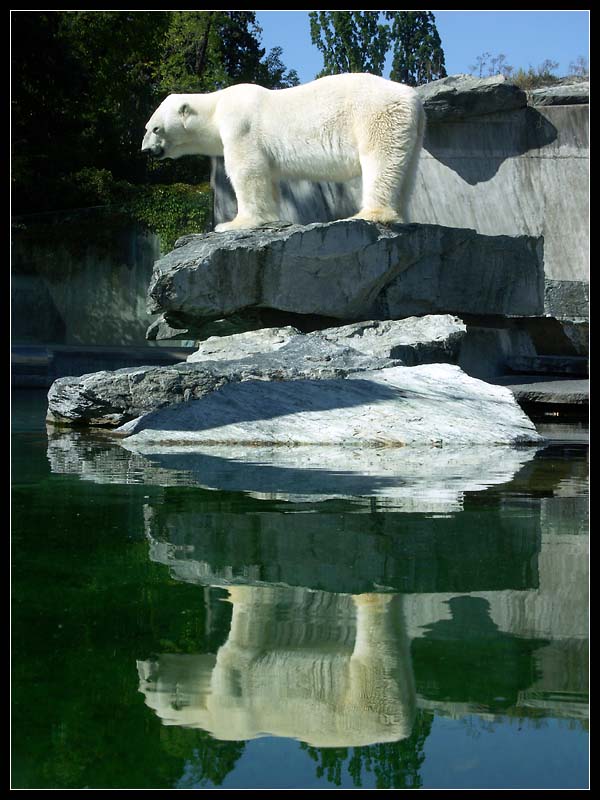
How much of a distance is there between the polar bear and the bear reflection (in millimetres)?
6681

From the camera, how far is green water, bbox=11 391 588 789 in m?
1.29

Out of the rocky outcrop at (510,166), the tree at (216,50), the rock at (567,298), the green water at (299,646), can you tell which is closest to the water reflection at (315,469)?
the green water at (299,646)

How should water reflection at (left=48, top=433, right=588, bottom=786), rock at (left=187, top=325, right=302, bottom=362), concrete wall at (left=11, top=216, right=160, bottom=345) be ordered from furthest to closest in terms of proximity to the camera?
1. concrete wall at (left=11, top=216, right=160, bottom=345)
2. rock at (left=187, top=325, right=302, bottom=362)
3. water reflection at (left=48, top=433, right=588, bottom=786)

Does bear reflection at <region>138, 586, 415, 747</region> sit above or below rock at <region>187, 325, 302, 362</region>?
below

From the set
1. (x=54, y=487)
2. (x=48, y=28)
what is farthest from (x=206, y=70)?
(x=54, y=487)

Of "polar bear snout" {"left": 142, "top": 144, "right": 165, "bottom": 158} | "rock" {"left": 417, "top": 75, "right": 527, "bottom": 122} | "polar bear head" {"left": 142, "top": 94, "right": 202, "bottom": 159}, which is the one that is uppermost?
"rock" {"left": 417, "top": 75, "right": 527, "bottom": 122}

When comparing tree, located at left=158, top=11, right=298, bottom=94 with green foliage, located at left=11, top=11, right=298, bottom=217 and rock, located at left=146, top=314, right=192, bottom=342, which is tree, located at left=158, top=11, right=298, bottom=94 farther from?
rock, located at left=146, top=314, right=192, bottom=342

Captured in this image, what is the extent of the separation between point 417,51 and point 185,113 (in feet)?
84.3

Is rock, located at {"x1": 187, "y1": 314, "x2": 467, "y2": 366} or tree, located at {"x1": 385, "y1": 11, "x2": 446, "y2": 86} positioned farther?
tree, located at {"x1": 385, "y1": 11, "x2": 446, "y2": 86}

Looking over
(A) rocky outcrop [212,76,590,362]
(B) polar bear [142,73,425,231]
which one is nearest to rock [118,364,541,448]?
(B) polar bear [142,73,425,231]

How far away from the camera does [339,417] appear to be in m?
5.12

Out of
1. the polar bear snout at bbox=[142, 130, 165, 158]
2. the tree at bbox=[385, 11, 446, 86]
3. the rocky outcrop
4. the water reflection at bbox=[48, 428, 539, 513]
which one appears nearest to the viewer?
the water reflection at bbox=[48, 428, 539, 513]

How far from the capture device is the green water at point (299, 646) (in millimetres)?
1287

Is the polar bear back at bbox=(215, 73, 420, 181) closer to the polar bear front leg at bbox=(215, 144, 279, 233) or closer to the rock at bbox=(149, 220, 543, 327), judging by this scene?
the polar bear front leg at bbox=(215, 144, 279, 233)
